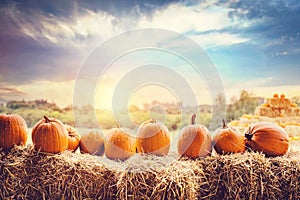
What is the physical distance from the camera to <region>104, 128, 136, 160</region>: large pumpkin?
8.91ft

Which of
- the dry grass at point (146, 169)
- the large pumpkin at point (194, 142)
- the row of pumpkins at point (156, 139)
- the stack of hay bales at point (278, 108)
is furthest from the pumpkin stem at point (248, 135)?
the stack of hay bales at point (278, 108)

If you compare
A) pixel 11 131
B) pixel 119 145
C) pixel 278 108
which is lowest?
pixel 119 145

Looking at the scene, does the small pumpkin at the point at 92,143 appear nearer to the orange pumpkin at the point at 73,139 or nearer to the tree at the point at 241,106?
the orange pumpkin at the point at 73,139

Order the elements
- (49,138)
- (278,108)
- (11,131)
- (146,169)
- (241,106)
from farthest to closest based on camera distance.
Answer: (241,106) < (278,108) < (11,131) < (49,138) < (146,169)

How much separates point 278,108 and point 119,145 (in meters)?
3.53

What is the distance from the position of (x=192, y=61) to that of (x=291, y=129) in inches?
85.5

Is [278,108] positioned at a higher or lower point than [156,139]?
higher

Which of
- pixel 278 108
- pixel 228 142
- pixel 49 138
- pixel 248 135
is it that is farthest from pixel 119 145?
pixel 278 108

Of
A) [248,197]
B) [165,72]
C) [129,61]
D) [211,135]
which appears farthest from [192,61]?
[248,197]

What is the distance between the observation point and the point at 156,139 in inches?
105

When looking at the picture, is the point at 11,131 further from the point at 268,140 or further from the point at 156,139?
the point at 268,140

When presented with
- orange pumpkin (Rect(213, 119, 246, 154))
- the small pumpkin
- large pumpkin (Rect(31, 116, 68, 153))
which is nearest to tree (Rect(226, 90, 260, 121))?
orange pumpkin (Rect(213, 119, 246, 154))

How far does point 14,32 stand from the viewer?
446cm

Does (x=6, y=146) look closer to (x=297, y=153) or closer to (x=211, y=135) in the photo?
(x=211, y=135)
